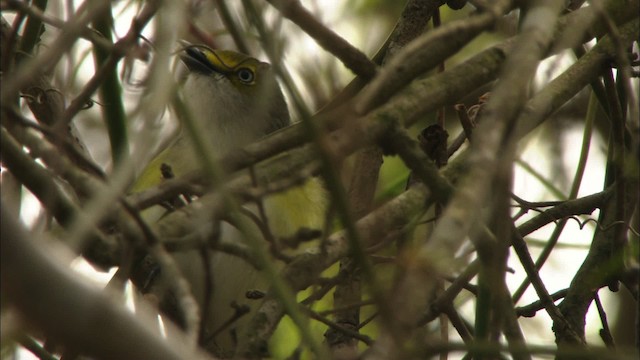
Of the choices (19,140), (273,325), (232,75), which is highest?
(232,75)

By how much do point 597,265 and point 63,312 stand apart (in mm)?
2164

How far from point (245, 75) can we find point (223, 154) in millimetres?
2033

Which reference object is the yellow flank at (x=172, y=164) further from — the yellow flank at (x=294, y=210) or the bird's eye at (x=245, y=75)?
the bird's eye at (x=245, y=75)

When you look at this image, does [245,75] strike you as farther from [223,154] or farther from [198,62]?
[223,154]

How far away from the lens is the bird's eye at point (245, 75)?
5691 mm

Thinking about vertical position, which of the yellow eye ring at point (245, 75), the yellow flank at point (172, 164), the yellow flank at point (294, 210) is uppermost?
the yellow eye ring at point (245, 75)

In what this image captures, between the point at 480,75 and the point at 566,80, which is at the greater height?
the point at 566,80

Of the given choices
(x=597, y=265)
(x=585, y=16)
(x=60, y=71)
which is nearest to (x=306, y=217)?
(x=60, y=71)

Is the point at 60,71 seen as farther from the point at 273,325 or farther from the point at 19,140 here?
the point at 273,325

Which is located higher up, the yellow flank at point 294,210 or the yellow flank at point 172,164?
the yellow flank at point 172,164

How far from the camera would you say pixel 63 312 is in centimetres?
144

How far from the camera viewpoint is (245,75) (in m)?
5.71

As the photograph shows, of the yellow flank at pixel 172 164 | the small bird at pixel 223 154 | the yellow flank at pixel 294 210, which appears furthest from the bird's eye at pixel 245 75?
the yellow flank at pixel 294 210

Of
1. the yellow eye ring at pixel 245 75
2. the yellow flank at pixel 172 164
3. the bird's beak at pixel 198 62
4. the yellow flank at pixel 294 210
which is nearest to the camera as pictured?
the yellow flank at pixel 294 210
